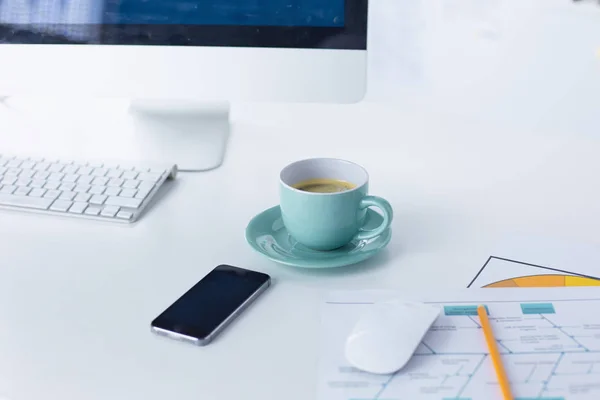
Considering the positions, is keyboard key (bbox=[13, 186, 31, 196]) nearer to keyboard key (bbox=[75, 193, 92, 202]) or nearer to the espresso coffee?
keyboard key (bbox=[75, 193, 92, 202])

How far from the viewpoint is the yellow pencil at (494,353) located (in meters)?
0.39

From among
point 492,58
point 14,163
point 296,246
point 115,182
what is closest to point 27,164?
point 14,163

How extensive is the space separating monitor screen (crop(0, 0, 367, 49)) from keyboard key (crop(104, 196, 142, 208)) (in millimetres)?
161

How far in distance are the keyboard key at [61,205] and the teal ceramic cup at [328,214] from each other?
22 centimetres

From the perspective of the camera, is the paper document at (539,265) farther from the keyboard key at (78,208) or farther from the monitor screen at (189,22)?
the keyboard key at (78,208)

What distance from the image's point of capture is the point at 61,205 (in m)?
0.64

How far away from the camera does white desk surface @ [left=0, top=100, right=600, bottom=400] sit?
42 cm

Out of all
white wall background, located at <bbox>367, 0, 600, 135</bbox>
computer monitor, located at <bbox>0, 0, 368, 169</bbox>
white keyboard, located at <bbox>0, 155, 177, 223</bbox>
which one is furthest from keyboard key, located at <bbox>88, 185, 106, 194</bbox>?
white wall background, located at <bbox>367, 0, 600, 135</bbox>

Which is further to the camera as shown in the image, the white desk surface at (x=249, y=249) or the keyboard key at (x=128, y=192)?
the keyboard key at (x=128, y=192)

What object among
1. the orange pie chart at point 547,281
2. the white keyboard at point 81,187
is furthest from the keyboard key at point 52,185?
the orange pie chart at point 547,281

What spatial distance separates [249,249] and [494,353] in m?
0.24

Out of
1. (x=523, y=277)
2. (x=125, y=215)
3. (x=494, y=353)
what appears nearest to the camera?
(x=494, y=353)

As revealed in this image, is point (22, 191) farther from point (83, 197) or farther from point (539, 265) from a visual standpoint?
point (539, 265)

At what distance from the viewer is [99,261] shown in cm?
56
